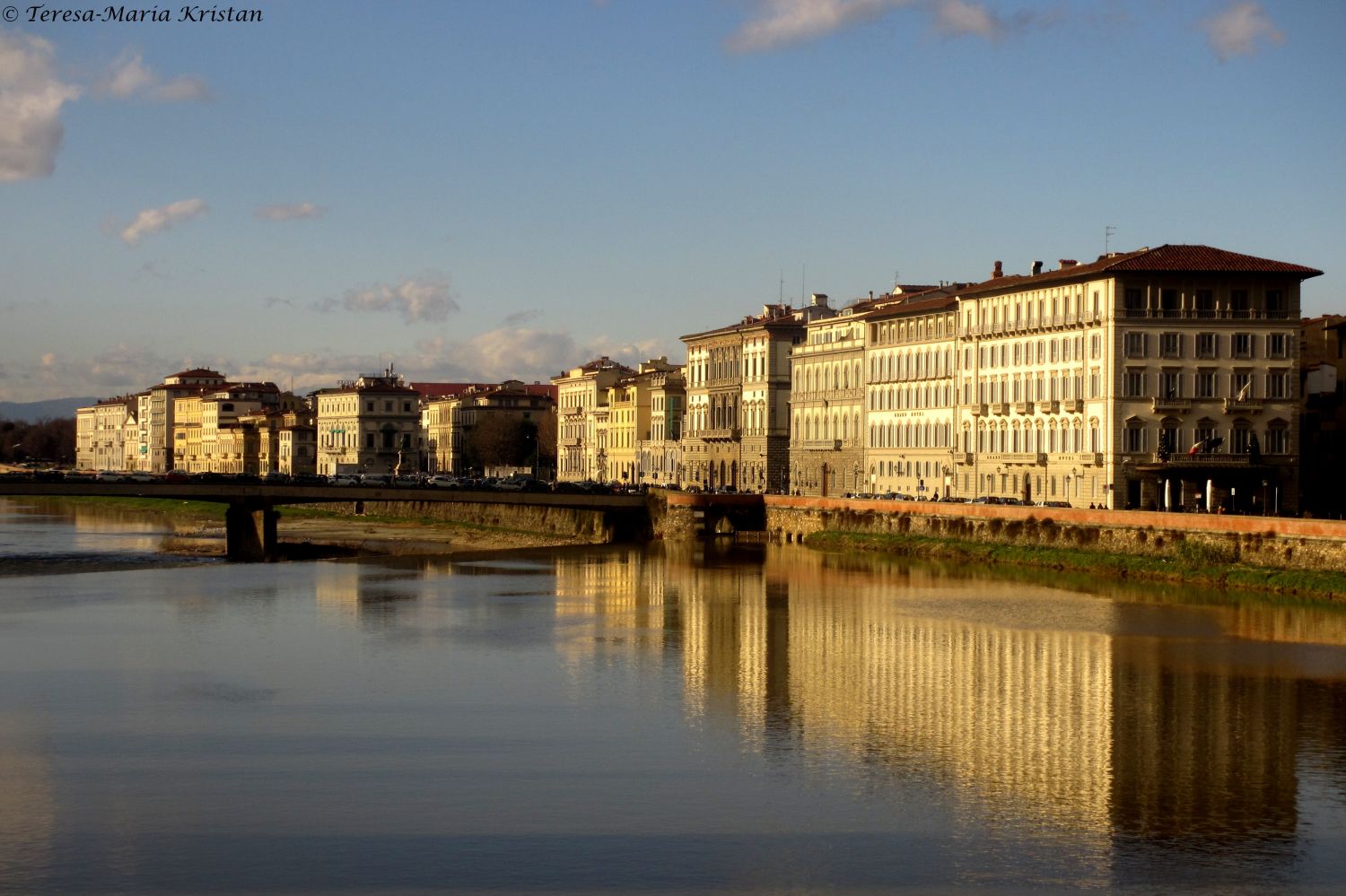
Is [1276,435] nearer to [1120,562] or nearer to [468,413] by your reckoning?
[1120,562]

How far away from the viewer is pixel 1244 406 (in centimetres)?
6662

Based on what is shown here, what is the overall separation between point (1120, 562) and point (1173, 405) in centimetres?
1121

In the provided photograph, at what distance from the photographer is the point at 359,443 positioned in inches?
6412

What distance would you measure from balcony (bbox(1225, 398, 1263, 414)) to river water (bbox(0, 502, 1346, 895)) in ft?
53.3

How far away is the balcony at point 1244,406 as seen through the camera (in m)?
66.6

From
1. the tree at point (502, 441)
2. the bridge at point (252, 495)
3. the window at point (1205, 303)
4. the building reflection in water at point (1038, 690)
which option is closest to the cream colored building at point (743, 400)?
the bridge at point (252, 495)

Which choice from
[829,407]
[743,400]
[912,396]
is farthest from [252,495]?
[743,400]

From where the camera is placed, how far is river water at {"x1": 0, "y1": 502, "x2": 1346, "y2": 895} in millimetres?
23047

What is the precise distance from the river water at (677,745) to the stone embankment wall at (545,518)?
34.1 m

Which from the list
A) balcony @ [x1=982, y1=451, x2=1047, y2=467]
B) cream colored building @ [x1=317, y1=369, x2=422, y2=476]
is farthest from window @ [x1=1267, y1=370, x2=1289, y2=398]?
cream colored building @ [x1=317, y1=369, x2=422, y2=476]

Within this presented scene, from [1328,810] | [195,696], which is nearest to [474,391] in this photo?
[195,696]

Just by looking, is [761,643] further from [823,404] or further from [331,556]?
[823,404]

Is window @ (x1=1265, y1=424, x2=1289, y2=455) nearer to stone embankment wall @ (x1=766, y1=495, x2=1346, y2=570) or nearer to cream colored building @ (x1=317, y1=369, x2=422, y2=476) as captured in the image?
stone embankment wall @ (x1=766, y1=495, x2=1346, y2=570)

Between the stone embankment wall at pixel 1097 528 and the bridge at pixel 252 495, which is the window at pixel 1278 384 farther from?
the bridge at pixel 252 495
